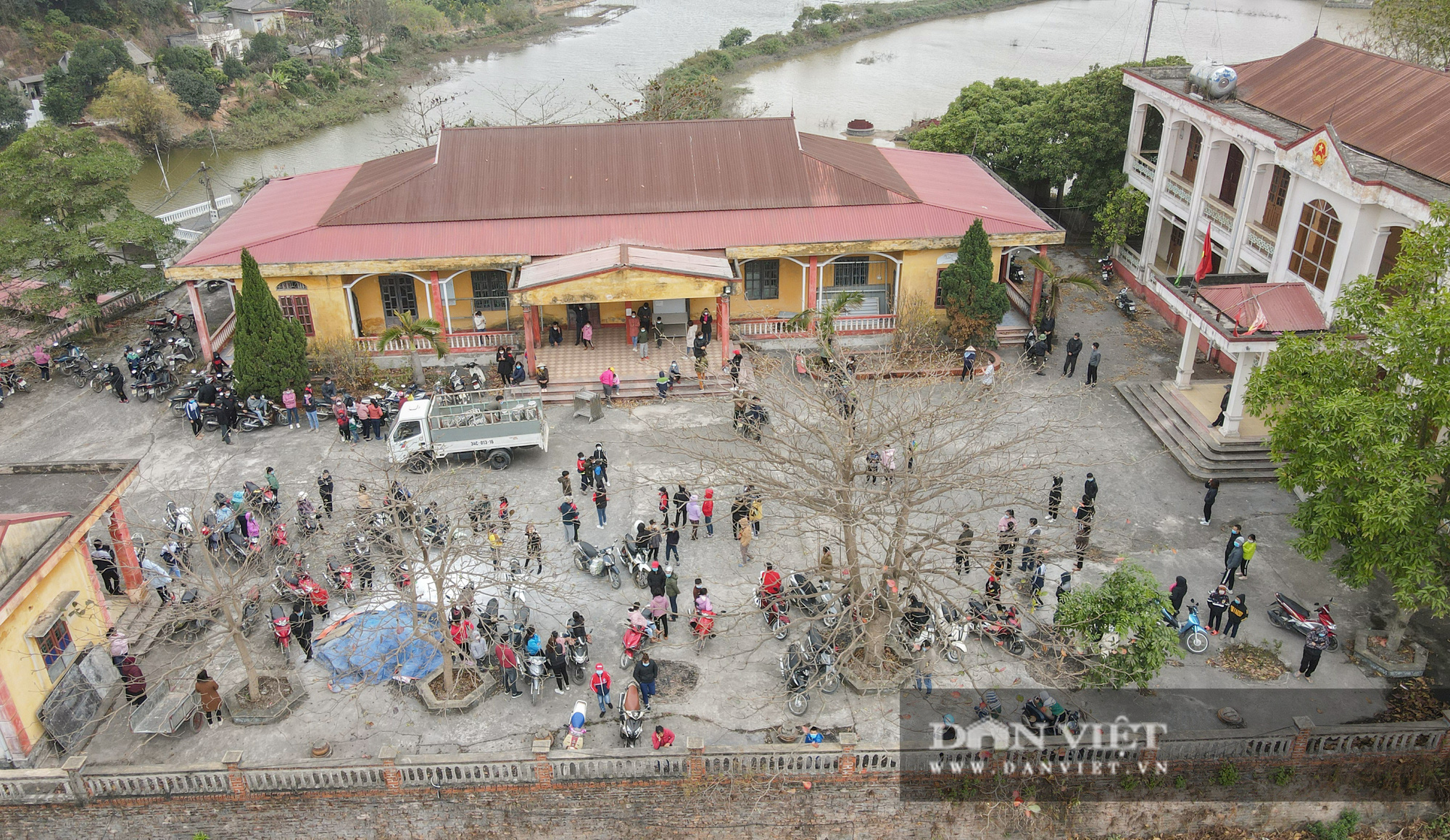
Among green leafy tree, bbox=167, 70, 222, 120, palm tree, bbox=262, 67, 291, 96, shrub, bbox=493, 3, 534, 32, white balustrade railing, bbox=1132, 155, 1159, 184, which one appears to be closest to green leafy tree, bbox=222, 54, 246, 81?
palm tree, bbox=262, 67, 291, 96

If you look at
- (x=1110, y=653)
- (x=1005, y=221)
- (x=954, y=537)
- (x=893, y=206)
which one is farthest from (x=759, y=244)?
(x=1110, y=653)

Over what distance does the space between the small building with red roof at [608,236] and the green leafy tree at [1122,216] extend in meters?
3.95

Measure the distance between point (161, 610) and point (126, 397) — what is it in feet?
32.9

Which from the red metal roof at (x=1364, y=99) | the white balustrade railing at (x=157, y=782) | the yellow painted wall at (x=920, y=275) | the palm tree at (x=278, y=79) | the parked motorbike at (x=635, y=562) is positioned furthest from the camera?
the palm tree at (x=278, y=79)

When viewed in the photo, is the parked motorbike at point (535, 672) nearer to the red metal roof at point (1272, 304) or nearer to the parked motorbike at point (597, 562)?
the parked motorbike at point (597, 562)

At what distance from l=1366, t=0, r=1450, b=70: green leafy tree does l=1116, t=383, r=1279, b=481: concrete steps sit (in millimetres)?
18858

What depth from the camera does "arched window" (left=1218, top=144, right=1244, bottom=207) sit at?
1121 inches

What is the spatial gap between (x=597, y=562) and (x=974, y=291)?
13.1m

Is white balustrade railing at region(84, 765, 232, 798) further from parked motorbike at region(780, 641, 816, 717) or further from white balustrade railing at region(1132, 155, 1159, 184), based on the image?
white balustrade railing at region(1132, 155, 1159, 184)

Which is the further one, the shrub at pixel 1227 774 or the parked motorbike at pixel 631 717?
the parked motorbike at pixel 631 717

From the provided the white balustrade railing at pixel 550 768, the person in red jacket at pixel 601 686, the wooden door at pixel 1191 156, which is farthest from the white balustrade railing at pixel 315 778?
the wooden door at pixel 1191 156

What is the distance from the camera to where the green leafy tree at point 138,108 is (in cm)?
5266

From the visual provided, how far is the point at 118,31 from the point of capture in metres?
63.5

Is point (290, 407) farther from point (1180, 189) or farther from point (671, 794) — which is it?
point (1180, 189)
